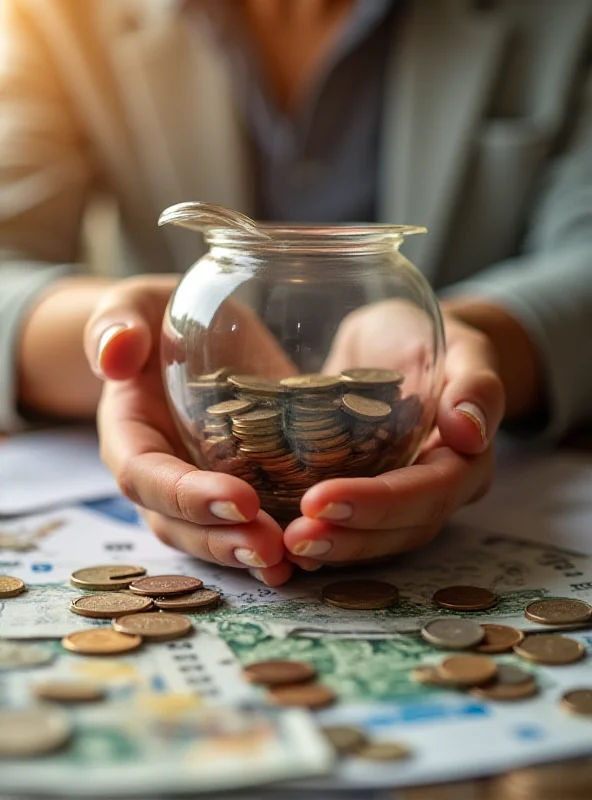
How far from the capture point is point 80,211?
1326mm

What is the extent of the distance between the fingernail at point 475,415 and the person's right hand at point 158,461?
14 centimetres

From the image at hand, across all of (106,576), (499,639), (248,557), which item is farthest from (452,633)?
(106,576)

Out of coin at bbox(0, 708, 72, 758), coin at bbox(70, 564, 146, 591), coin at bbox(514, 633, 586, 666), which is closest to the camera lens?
coin at bbox(0, 708, 72, 758)

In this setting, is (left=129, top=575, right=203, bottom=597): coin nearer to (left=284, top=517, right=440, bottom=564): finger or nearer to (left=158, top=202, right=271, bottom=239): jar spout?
(left=284, top=517, right=440, bottom=564): finger

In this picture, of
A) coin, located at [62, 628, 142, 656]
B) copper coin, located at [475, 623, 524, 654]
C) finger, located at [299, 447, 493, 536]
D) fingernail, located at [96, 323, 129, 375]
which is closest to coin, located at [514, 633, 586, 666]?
copper coin, located at [475, 623, 524, 654]

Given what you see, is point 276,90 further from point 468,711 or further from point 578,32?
point 468,711

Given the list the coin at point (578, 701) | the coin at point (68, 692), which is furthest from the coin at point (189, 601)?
the coin at point (578, 701)

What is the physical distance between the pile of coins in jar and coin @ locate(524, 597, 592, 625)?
0.13m

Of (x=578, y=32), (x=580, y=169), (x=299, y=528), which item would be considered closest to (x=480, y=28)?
(x=578, y=32)

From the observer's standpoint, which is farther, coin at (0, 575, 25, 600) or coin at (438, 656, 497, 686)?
coin at (0, 575, 25, 600)

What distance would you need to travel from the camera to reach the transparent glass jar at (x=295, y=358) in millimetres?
573

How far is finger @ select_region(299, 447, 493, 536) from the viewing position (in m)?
0.53

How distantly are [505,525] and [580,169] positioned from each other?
27.6 inches

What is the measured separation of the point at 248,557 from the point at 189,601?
0.04 m
